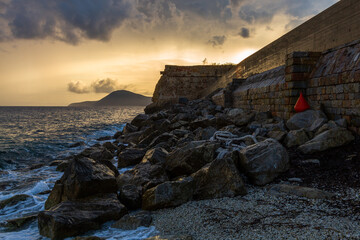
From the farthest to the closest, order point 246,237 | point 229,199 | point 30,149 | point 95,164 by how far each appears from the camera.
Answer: point 30,149 → point 95,164 → point 229,199 → point 246,237

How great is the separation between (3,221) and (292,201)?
14.5ft

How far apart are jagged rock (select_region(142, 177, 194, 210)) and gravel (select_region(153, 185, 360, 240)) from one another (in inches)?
4.0

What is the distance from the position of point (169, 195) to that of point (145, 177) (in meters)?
0.99

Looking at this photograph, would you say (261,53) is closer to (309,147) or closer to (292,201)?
(309,147)

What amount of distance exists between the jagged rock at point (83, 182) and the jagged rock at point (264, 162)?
87.2 inches

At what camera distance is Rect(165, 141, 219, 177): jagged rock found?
4312 millimetres

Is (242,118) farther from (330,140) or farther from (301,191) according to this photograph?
(301,191)

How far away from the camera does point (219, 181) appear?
3559 millimetres

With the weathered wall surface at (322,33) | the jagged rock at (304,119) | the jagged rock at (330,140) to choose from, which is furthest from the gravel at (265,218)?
Result: the weathered wall surface at (322,33)

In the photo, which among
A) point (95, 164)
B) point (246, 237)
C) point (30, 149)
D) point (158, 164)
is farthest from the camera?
point (30, 149)

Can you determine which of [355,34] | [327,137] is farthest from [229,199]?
[355,34]

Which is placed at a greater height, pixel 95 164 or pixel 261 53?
pixel 261 53

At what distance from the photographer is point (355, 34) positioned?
5.29m

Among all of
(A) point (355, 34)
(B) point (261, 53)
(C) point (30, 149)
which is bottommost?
(C) point (30, 149)
